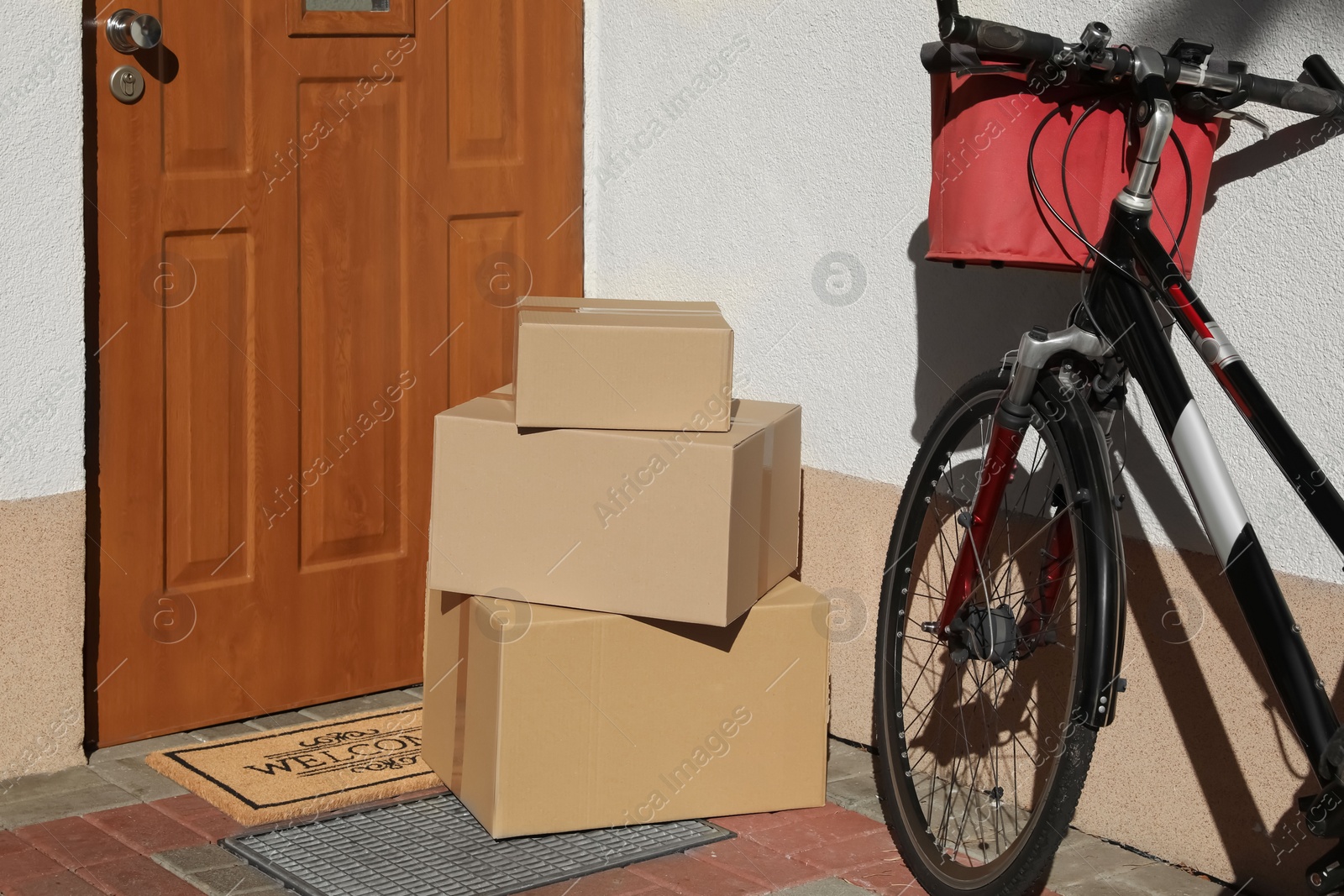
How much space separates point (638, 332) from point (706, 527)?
39cm

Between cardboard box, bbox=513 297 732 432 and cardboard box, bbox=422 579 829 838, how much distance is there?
0.39m

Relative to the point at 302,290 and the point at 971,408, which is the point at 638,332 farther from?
the point at 302,290

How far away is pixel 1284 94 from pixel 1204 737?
3.87 feet

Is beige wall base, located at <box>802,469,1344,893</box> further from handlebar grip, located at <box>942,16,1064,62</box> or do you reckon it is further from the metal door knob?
the metal door knob

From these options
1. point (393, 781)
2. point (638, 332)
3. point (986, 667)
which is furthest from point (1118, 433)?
point (393, 781)

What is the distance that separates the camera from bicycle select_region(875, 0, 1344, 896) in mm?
2100

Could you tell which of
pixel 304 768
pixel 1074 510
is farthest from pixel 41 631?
pixel 1074 510

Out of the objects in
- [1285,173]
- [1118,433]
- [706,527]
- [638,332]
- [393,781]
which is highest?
[1285,173]

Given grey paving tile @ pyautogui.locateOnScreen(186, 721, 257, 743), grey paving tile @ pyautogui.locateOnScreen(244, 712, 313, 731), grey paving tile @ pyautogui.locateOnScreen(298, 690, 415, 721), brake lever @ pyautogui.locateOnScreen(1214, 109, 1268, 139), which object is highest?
brake lever @ pyautogui.locateOnScreen(1214, 109, 1268, 139)

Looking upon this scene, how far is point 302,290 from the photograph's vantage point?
3402mm

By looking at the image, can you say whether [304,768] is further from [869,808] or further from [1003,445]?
[1003,445]

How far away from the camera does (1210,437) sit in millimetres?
2186

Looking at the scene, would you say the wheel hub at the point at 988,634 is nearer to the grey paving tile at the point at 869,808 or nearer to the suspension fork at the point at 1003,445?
the suspension fork at the point at 1003,445

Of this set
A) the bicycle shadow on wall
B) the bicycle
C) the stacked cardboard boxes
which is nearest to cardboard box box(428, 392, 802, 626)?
the stacked cardboard boxes
